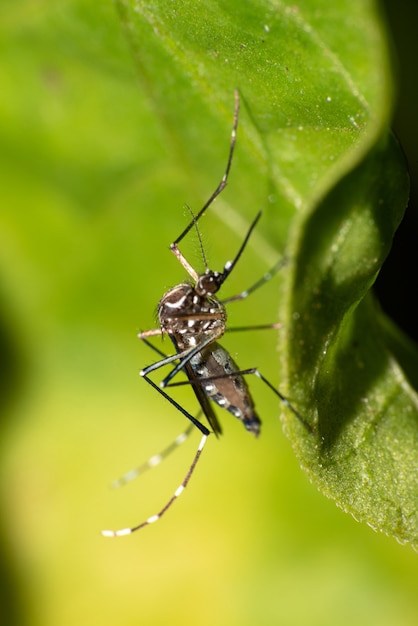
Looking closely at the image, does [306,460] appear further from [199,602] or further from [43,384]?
[43,384]

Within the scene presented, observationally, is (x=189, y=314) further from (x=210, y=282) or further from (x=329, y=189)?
(x=329, y=189)

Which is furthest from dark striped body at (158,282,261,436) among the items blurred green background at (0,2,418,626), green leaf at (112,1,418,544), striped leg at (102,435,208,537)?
green leaf at (112,1,418,544)

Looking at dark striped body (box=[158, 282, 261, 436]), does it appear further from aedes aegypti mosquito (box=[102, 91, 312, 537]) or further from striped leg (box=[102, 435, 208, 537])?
striped leg (box=[102, 435, 208, 537])

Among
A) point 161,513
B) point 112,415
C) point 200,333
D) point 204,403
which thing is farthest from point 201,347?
point 161,513

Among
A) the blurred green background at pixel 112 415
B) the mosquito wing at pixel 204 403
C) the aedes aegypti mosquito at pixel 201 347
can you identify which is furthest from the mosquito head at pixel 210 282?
the mosquito wing at pixel 204 403

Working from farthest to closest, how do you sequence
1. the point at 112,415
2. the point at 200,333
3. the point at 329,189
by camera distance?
the point at 112,415 → the point at 200,333 → the point at 329,189
